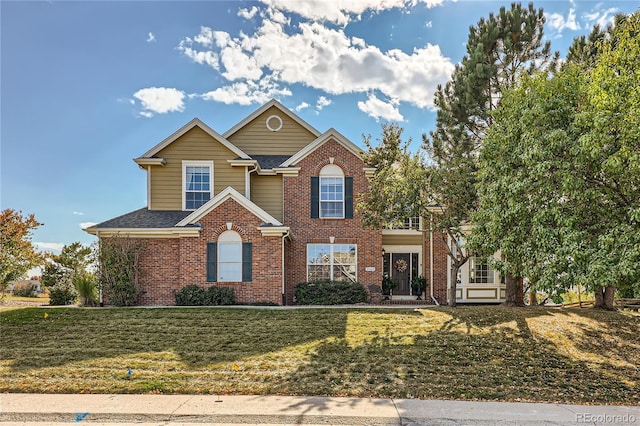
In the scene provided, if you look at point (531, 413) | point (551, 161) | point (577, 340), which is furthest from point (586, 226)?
point (531, 413)

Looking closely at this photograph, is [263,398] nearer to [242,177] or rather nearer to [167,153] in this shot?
[242,177]

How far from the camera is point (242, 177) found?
19734 millimetres

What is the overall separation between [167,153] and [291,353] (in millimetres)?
12491

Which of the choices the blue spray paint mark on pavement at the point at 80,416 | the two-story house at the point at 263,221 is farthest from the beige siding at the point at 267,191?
the blue spray paint mark on pavement at the point at 80,416

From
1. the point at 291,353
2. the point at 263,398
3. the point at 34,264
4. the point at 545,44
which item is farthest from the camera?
the point at 34,264

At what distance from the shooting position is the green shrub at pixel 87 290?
17281 mm

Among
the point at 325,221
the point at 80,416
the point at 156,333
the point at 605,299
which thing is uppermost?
the point at 325,221

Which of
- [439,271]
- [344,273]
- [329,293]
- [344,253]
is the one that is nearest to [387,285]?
[439,271]

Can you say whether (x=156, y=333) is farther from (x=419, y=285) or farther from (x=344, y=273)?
(x=419, y=285)

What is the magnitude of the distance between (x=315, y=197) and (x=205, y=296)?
6.23 metres

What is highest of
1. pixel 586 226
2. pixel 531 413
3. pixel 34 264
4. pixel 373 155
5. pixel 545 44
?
pixel 545 44

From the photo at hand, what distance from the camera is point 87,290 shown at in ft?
56.6
